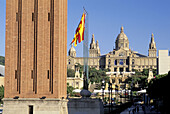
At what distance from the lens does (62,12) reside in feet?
138

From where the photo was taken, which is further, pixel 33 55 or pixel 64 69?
pixel 64 69

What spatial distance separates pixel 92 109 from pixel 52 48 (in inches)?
281

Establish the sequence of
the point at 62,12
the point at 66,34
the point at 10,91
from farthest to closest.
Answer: the point at 66,34
the point at 62,12
the point at 10,91

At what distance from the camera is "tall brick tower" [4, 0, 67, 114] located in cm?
3944

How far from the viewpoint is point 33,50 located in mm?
40062

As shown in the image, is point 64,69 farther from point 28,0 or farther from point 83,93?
point 28,0

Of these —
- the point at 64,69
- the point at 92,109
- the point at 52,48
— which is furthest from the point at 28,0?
the point at 92,109

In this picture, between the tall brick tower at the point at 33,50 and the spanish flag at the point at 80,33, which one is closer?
the tall brick tower at the point at 33,50

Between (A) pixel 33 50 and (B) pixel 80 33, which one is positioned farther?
(B) pixel 80 33

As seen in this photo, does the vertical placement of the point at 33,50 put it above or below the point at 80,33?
below

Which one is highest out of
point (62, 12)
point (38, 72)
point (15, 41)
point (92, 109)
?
point (62, 12)

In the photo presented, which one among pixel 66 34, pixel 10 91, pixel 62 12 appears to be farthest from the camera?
pixel 66 34

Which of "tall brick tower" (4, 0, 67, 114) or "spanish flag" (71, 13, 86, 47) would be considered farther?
"spanish flag" (71, 13, 86, 47)

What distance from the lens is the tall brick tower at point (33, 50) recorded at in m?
39.4
